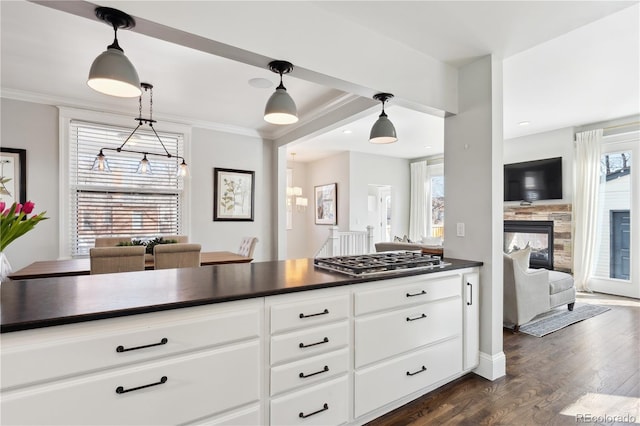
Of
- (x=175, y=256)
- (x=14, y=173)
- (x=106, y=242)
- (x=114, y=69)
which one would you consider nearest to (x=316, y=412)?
(x=114, y=69)

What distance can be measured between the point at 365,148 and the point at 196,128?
3.58 metres

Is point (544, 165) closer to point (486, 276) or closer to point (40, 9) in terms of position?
point (486, 276)

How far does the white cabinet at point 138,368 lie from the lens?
3.55ft

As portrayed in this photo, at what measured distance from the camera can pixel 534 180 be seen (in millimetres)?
5762

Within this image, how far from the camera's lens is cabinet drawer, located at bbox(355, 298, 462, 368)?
1.84 metres

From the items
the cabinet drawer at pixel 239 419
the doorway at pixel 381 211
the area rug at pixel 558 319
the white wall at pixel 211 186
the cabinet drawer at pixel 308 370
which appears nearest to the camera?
the cabinet drawer at pixel 239 419

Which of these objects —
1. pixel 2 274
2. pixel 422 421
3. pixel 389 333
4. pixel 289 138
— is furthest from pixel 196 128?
pixel 422 421

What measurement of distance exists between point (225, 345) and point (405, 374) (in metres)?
1.22

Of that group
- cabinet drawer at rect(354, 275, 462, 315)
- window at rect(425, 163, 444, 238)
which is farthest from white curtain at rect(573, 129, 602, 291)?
cabinet drawer at rect(354, 275, 462, 315)

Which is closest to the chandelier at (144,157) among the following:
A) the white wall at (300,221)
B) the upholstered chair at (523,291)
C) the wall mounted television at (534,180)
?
the white wall at (300,221)

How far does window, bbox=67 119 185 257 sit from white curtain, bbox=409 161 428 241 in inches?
218

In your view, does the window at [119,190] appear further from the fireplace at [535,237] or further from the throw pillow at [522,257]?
the fireplace at [535,237]

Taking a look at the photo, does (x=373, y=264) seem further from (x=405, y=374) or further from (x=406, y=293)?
(x=405, y=374)

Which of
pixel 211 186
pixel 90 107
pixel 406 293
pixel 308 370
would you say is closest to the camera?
pixel 308 370
